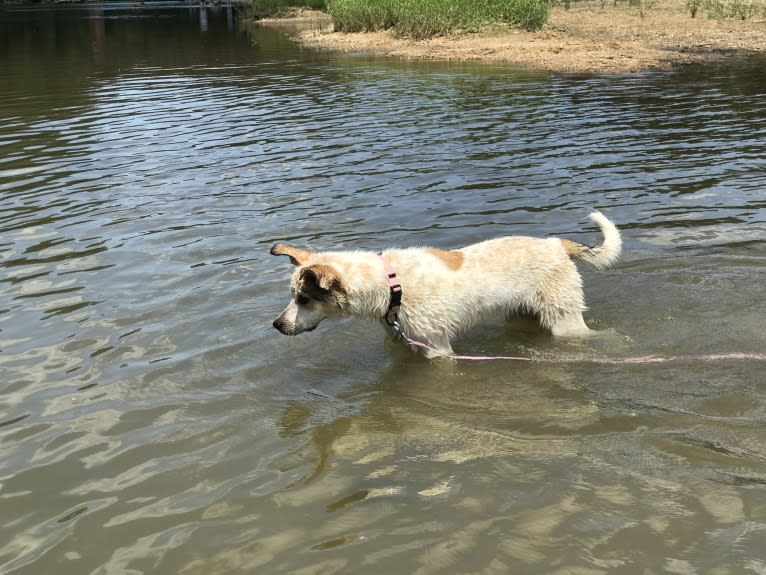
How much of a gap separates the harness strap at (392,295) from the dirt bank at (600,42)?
22226 mm

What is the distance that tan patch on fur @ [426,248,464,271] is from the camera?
669 centimetres

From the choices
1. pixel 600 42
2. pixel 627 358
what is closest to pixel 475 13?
pixel 600 42

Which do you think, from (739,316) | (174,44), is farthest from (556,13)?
(739,316)

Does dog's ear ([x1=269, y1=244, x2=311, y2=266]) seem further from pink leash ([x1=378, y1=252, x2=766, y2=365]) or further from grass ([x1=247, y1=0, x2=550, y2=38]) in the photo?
grass ([x1=247, y1=0, x2=550, y2=38])

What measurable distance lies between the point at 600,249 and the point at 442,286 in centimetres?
178

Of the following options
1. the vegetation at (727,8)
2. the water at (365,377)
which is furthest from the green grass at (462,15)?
the water at (365,377)

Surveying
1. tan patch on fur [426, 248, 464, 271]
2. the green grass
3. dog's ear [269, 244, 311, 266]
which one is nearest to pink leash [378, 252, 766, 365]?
tan patch on fur [426, 248, 464, 271]

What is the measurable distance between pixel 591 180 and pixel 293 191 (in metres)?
5.28

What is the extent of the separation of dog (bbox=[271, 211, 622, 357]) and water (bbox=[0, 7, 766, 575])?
0.42 m

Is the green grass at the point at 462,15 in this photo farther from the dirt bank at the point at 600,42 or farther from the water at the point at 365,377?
the water at the point at 365,377

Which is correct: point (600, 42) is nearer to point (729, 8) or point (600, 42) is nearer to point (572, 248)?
point (729, 8)

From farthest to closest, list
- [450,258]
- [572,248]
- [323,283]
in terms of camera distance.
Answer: [572,248] < [450,258] < [323,283]

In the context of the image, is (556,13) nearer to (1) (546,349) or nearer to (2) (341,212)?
(2) (341,212)

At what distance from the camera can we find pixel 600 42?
32688 millimetres
